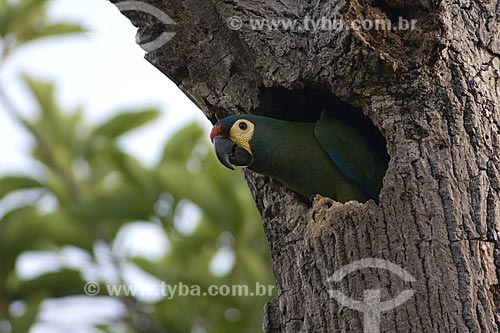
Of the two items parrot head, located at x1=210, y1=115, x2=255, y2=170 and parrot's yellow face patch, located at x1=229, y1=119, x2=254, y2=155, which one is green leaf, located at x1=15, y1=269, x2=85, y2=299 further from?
parrot's yellow face patch, located at x1=229, y1=119, x2=254, y2=155

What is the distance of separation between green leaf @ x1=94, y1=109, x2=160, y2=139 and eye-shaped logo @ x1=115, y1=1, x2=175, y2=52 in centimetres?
232

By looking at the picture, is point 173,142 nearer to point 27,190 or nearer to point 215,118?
point 27,190

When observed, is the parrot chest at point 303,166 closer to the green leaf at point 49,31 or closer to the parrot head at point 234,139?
the parrot head at point 234,139

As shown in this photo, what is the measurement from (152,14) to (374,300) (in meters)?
1.99

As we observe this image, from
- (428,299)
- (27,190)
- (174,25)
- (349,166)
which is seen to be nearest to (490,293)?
(428,299)

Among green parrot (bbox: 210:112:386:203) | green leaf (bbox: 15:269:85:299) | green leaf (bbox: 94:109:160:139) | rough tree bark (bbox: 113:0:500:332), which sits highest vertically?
green leaf (bbox: 94:109:160:139)

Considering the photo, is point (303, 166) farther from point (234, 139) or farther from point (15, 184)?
point (15, 184)

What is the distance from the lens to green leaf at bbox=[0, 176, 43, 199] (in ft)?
21.4

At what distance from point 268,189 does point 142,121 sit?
2.45 m

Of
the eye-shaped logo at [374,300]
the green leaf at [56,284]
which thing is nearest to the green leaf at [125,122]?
the green leaf at [56,284]

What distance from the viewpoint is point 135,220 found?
6.42 meters

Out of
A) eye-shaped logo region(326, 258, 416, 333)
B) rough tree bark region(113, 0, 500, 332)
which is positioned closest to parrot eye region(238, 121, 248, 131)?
rough tree bark region(113, 0, 500, 332)

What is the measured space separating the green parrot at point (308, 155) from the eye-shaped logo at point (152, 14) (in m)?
0.58

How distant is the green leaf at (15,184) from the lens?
6527 mm
